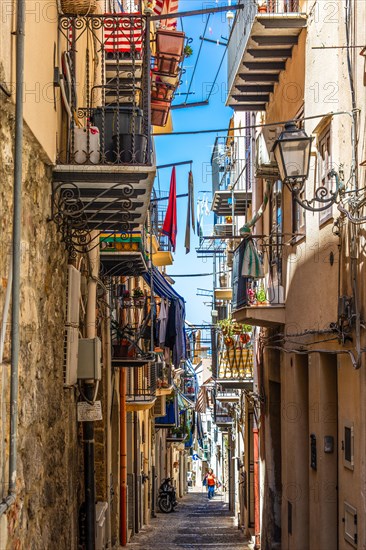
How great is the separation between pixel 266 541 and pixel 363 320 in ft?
28.6

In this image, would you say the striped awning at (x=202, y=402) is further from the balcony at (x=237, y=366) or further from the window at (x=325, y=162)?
the window at (x=325, y=162)

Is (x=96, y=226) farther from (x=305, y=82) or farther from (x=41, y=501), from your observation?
(x=305, y=82)

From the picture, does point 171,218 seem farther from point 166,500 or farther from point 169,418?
point 169,418

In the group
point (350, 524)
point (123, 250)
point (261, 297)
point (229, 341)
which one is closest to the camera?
point (350, 524)

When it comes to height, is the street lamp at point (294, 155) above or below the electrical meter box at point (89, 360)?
above

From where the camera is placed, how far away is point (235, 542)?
2036cm

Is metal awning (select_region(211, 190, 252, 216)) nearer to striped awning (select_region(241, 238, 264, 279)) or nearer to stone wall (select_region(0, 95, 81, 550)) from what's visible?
striped awning (select_region(241, 238, 264, 279))

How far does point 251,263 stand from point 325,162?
317cm

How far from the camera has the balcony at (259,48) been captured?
13.3 meters

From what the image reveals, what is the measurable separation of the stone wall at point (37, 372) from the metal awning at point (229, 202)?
12.4 metres

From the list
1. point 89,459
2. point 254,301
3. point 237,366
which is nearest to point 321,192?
point 89,459

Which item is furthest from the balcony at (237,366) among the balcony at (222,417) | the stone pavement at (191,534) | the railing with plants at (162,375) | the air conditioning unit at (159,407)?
the balcony at (222,417)

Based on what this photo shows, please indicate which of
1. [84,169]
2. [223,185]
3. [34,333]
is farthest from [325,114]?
[223,185]

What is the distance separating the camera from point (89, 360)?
11.1m
